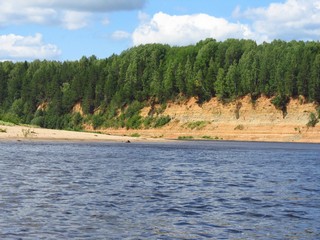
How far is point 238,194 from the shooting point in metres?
28.5

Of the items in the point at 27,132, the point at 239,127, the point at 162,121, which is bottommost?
the point at 27,132

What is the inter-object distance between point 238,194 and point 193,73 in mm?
111231

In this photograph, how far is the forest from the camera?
124312mm

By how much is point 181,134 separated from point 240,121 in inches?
504

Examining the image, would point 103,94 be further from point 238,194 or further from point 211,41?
point 238,194

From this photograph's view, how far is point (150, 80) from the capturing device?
148 metres

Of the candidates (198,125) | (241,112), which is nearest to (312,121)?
(241,112)

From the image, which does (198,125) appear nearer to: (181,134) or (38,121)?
(181,134)

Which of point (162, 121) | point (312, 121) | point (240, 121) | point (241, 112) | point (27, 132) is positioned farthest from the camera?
point (162, 121)

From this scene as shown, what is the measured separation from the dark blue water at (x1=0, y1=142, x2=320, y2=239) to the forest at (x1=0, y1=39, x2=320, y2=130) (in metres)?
84.9

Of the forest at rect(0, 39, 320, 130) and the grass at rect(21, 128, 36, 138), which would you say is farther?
the forest at rect(0, 39, 320, 130)

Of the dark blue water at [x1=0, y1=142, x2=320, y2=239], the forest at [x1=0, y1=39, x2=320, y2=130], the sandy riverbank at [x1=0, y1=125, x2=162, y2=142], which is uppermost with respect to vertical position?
the forest at [x1=0, y1=39, x2=320, y2=130]

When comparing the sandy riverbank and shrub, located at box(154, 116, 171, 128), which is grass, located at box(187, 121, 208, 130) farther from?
the sandy riverbank

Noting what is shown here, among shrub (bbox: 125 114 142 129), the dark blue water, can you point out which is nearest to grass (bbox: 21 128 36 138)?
the dark blue water
